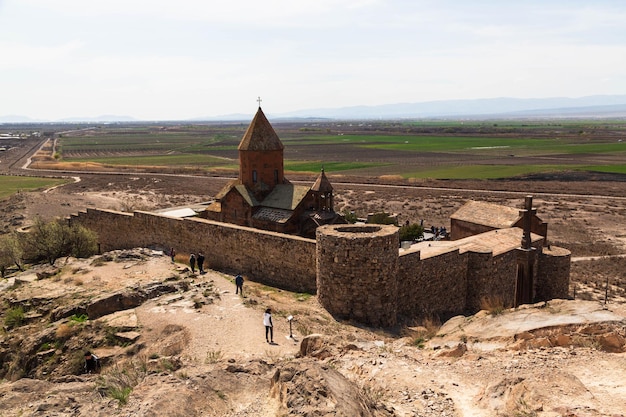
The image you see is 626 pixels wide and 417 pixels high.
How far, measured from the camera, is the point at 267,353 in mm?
10148

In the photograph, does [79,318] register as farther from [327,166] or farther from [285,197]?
[327,166]

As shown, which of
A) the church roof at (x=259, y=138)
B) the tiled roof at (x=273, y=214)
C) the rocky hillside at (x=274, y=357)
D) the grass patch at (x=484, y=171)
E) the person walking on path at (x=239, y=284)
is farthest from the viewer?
the grass patch at (x=484, y=171)

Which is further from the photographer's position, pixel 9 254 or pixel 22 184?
pixel 22 184

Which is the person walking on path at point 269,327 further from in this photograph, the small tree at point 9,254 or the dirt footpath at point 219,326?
the small tree at point 9,254

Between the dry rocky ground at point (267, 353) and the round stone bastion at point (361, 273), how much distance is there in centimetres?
56

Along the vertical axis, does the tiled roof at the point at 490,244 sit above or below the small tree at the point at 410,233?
above

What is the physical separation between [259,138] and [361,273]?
12.0m

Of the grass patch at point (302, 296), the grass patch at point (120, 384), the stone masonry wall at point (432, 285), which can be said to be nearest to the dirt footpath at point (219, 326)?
the grass patch at point (302, 296)

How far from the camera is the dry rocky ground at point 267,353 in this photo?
6.22 meters

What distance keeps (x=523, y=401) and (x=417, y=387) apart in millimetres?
1650

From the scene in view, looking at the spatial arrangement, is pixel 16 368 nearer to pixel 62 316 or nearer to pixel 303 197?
pixel 62 316

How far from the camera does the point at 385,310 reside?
42.7 ft

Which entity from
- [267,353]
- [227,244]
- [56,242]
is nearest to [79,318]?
[227,244]

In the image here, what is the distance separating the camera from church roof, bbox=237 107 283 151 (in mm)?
22859
